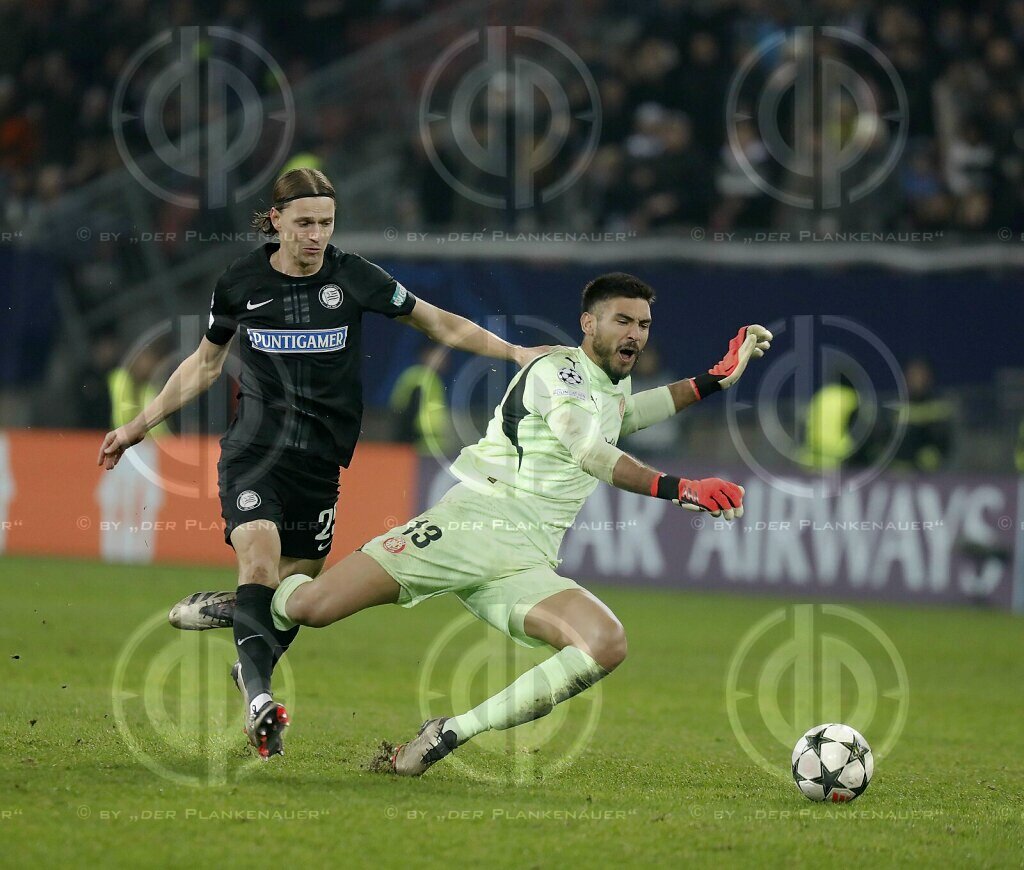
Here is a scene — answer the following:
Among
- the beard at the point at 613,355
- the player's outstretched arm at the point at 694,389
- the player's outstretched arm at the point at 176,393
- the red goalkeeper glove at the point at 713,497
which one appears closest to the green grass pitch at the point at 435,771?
the red goalkeeper glove at the point at 713,497

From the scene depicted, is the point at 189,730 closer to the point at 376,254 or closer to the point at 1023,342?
the point at 376,254

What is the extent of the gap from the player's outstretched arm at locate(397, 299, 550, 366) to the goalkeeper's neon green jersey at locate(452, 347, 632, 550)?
0.34 meters

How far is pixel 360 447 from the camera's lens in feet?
51.6

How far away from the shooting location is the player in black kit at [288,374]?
255 inches

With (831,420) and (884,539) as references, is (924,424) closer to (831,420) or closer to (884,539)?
(831,420)

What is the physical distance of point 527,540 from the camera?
6.34 meters

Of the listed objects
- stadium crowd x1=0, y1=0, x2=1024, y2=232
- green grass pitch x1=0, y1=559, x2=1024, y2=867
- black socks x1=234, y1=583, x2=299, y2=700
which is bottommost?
green grass pitch x1=0, y1=559, x2=1024, y2=867

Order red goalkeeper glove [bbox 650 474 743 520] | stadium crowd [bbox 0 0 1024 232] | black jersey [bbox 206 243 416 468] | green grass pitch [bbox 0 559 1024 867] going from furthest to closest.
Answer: stadium crowd [bbox 0 0 1024 232] → black jersey [bbox 206 243 416 468] → red goalkeeper glove [bbox 650 474 743 520] → green grass pitch [bbox 0 559 1024 867]

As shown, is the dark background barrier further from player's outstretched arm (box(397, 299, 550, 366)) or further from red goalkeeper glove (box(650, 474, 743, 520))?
red goalkeeper glove (box(650, 474, 743, 520))

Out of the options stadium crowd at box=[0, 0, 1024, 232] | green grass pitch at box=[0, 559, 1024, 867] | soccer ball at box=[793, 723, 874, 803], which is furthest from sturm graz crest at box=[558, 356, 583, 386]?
stadium crowd at box=[0, 0, 1024, 232]

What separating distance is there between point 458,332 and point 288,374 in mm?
774

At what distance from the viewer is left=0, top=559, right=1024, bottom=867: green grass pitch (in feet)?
16.6

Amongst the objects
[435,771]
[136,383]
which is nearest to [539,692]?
[435,771]

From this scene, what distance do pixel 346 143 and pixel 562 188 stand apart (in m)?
2.68
